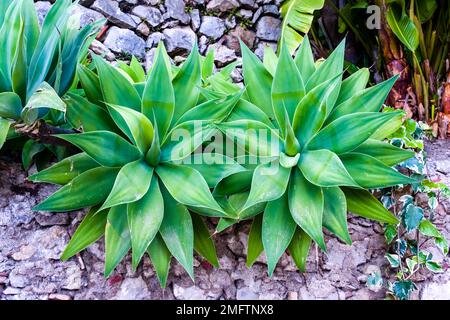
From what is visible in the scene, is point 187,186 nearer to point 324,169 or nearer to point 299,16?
point 324,169

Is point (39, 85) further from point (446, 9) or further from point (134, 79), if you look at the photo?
point (446, 9)

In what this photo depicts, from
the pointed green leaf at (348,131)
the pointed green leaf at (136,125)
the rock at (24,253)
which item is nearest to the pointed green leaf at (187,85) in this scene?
the pointed green leaf at (136,125)

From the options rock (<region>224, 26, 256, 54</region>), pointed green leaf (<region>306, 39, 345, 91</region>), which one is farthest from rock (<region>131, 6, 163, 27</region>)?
pointed green leaf (<region>306, 39, 345, 91</region>)

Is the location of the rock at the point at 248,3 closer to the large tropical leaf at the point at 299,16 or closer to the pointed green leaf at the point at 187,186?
the large tropical leaf at the point at 299,16

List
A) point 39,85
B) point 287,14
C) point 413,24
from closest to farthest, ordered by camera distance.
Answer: point 39,85, point 413,24, point 287,14

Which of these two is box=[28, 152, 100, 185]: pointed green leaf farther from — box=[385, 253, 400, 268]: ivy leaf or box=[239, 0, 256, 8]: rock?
box=[239, 0, 256, 8]: rock

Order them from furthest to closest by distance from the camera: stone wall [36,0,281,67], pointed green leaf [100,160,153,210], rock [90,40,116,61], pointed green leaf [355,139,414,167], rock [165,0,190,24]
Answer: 1. rock [165,0,190,24]
2. stone wall [36,0,281,67]
3. rock [90,40,116,61]
4. pointed green leaf [355,139,414,167]
5. pointed green leaf [100,160,153,210]

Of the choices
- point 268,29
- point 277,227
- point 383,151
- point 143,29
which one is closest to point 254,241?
point 277,227

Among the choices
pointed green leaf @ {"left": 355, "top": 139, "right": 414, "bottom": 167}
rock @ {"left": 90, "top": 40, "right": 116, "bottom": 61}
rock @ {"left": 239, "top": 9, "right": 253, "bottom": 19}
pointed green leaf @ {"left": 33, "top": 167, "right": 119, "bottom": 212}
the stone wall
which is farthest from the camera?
rock @ {"left": 239, "top": 9, "right": 253, "bottom": 19}

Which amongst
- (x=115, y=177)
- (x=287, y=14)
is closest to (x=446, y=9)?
(x=287, y=14)
